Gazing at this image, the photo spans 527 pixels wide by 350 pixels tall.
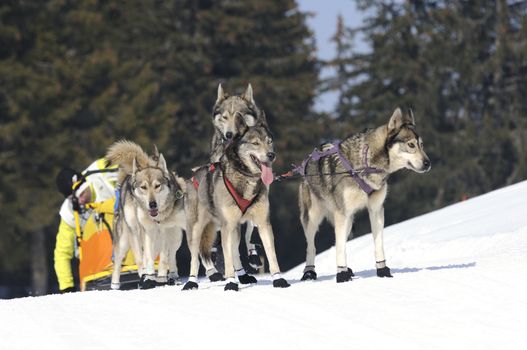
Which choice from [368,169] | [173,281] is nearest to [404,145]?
[368,169]

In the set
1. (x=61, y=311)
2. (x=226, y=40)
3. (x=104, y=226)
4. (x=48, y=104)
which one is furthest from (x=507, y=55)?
(x=61, y=311)

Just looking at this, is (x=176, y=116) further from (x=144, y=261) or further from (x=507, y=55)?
(x=144, y=261)

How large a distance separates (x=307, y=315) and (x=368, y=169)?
89.4 inches

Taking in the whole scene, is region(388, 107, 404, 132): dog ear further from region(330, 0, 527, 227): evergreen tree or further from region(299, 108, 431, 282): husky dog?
region(330, 0, 527, 227): evergreen tree

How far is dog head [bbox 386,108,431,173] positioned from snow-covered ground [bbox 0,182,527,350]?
1.12 m

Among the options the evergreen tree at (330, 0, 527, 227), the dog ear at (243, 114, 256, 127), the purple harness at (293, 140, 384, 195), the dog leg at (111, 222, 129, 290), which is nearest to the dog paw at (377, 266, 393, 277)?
the purple harness at (293, 140, 384, 195)

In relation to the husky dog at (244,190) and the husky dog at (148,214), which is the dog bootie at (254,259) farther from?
the husky dog at (244,190)

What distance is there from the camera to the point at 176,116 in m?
41.2

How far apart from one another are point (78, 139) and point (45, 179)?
263 cm

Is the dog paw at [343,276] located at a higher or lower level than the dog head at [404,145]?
lower

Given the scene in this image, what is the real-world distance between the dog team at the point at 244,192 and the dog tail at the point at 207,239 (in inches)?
0.4

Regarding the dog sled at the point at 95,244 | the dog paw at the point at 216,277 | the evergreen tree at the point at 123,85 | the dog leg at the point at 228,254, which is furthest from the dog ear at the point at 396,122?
the evergreen tree at the point at 123,85

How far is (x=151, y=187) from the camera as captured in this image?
1210 cm

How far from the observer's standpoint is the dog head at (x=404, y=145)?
10633mm
